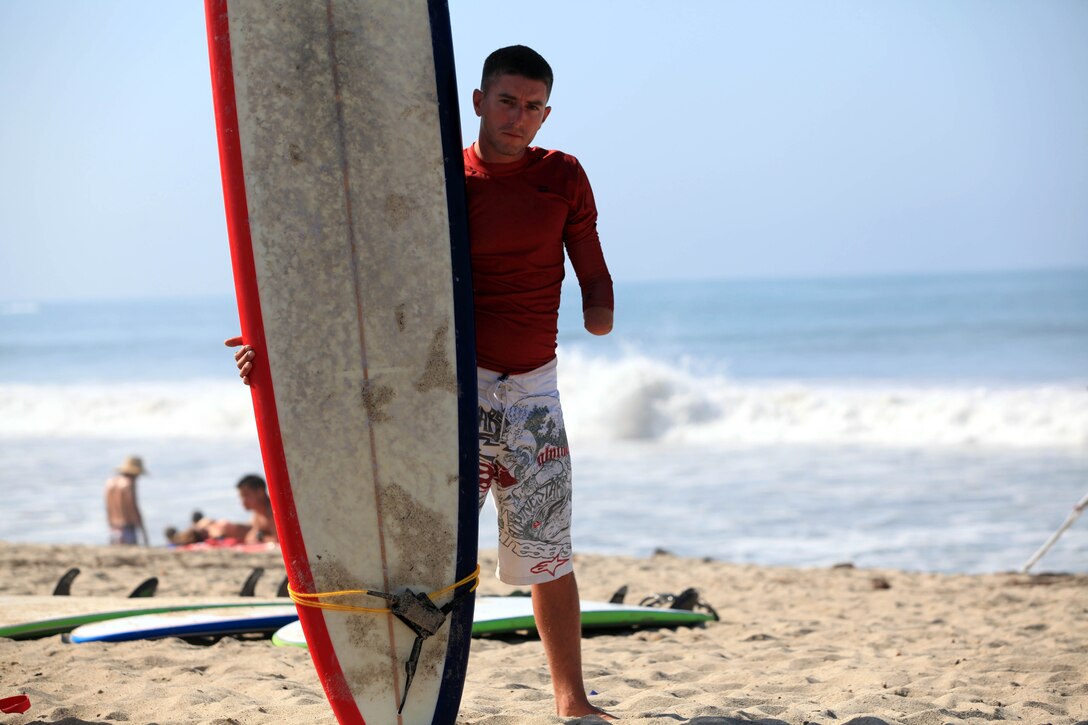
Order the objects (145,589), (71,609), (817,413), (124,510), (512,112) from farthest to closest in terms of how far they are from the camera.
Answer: (817,413) < (124,510) < (145,589) < (71,609) < (512,112)

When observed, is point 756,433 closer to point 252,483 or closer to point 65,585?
point 252,483

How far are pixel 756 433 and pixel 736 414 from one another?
110 centimetres

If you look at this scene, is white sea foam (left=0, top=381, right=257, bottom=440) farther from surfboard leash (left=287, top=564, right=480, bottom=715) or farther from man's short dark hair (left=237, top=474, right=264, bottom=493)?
surfboard leash (left=287, top=564, right=480, bottom=715)

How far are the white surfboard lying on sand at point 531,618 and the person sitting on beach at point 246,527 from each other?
3133 mm

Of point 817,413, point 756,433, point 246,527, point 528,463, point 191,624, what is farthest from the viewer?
point 817,413

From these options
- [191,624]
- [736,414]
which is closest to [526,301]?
[191,624]

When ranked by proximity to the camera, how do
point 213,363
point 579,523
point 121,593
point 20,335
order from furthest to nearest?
point 20,335 → point 213,363 → point 579,523 → point 121,593

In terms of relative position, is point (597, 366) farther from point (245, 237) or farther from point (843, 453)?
point (245, 237)

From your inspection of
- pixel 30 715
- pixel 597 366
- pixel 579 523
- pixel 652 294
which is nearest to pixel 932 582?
pixel 579 523

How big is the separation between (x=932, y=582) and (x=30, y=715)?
5.09 m

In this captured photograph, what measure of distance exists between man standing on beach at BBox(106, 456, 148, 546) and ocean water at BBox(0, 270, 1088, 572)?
41cm

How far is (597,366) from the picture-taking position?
20234mm

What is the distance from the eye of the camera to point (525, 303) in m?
2.61

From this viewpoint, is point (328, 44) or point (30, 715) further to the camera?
point (30, 715)
